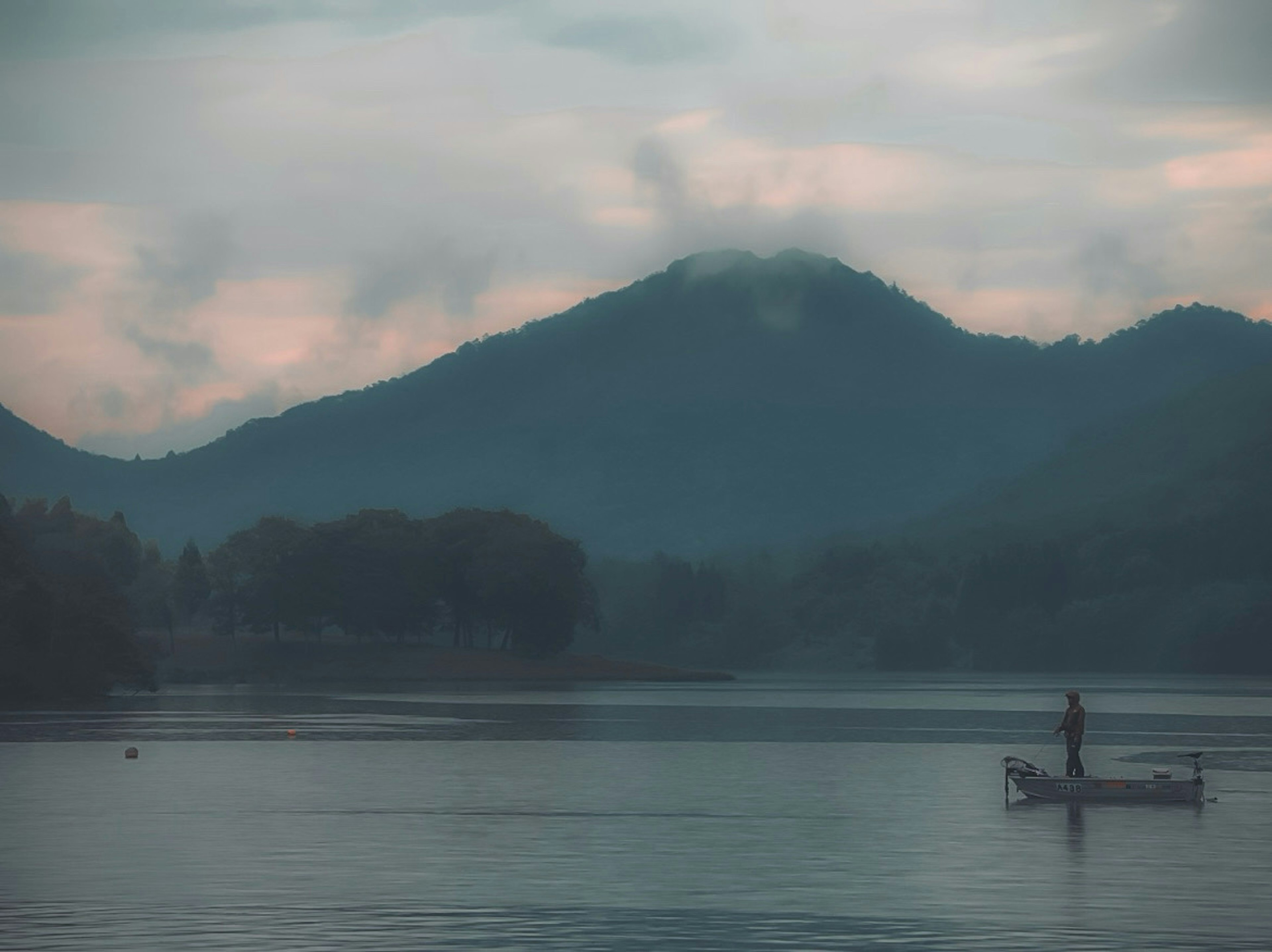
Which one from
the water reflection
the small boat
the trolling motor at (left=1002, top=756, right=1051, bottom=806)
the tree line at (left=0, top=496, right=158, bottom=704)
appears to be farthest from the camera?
the tree line at (left=0, top=496, right=158, bottom=704)

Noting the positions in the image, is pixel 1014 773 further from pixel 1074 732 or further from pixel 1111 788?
pixel 1111 788

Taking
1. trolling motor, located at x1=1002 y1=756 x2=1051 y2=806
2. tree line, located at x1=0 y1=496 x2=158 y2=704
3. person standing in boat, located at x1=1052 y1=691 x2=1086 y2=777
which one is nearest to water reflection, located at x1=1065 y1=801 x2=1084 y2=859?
trolling motor, located at x1=1002 y1=756 x2=1051 y2=806

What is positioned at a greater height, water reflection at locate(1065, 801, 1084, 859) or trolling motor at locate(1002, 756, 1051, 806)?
trolling motor at locate(1002, 756, 1051, 806)

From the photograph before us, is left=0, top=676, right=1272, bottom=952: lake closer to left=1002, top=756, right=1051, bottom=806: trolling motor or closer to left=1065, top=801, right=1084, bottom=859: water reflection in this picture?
left=1065, top=801, right=1084, bottom=859: water reflection

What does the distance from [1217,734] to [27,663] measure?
86.0m

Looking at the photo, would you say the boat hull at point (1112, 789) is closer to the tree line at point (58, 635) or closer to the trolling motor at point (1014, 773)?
the trolling motor at point (1014, 773)

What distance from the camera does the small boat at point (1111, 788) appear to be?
57.5 m

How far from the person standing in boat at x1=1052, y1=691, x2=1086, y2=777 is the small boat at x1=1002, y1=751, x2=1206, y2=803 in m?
0.61

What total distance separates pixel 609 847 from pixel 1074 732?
19.8 meters

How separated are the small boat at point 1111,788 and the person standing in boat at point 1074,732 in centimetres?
61

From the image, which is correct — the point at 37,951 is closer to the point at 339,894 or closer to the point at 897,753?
the point at 339,894

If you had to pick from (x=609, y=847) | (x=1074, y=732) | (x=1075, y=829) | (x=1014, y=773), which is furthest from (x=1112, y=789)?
(x=609, y=847)

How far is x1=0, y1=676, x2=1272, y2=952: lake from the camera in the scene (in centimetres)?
3216

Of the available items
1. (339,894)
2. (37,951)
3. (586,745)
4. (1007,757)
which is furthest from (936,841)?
(586,745)
